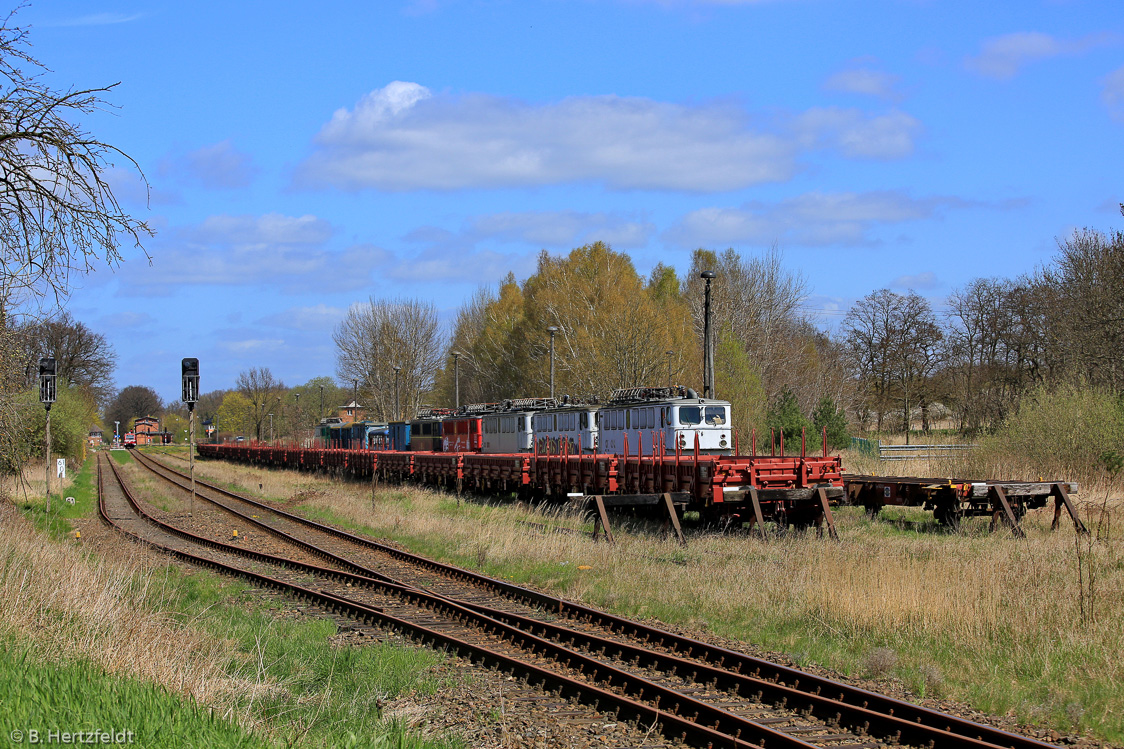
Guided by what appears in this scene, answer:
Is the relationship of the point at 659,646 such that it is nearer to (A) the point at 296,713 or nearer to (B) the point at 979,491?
(A) the point at 296,713

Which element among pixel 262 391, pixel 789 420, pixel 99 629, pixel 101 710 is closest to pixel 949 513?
pixel 99 629

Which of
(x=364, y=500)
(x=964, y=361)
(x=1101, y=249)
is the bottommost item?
(x=364, y=500)

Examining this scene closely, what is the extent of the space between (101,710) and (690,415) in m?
18.9

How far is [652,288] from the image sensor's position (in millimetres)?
60000

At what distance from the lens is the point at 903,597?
31.3 ft

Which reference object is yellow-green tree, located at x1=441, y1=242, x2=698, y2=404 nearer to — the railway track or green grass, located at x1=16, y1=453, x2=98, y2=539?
green grass, located at x1=16, y1=453, x2=98, y2=539

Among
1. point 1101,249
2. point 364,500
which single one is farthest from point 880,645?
point 1101,249

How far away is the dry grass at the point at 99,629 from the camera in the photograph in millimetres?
6125

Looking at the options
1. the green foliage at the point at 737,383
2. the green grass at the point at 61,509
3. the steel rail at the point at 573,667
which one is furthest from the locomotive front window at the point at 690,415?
the green foliage at the point at 737,383

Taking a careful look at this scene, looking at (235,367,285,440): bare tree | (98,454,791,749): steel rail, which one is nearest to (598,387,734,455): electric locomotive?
(98,454,791,749): steel rail

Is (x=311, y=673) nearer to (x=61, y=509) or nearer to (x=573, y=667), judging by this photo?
(x=573, y=667)

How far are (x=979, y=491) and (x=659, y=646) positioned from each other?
395 inches

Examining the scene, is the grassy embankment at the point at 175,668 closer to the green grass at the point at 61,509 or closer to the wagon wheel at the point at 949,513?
the green grass at the point at 61,509

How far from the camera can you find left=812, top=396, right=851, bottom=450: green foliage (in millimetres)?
36688
